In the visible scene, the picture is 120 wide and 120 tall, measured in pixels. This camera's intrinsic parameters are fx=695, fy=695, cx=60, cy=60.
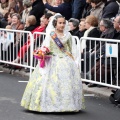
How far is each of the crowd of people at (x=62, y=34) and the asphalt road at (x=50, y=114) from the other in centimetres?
15

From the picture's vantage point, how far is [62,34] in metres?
12.1

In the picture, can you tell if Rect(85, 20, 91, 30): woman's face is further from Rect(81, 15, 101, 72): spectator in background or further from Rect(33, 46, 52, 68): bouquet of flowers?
Rect(33, 46, 52, 68): bouquet of flowers

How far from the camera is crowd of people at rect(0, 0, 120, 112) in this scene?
11.8 m

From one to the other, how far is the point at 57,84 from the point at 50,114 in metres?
0.52

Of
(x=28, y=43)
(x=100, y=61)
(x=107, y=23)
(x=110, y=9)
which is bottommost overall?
(x=100, y=61)

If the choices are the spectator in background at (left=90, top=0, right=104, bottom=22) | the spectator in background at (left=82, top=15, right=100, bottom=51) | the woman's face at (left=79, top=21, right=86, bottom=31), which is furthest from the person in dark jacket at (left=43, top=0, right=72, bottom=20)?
the spectator in background at (left=82, top=15, right=100, bottom=51)

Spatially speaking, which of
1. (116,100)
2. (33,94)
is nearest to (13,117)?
(33,94)

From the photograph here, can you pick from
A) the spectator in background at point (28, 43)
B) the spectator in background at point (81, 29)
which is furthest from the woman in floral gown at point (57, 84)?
the spectator in background at point (28, 43)

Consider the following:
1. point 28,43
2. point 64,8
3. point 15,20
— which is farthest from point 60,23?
point 15,20

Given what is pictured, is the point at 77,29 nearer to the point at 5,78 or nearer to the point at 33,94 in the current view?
the point at 5,78

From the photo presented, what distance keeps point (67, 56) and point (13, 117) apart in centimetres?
154

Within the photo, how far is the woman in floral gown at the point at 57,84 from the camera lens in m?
11.8

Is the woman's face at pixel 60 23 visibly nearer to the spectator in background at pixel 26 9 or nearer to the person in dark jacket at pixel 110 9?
the person in dark jacket at pixel 110 9

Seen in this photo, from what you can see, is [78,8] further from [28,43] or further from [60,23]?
[60,23]
